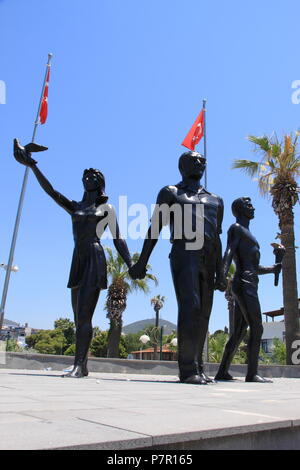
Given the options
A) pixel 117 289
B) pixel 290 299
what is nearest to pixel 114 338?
pixel 117 289

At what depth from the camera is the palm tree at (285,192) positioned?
14.2 metres

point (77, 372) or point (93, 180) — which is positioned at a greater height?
point (93, 180)

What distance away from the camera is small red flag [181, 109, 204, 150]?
18734 mm

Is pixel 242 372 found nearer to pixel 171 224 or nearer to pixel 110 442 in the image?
pixel 171 224

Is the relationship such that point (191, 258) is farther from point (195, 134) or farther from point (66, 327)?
point (66, 327)

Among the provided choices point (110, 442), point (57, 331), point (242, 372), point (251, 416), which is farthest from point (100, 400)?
point (57, 331)

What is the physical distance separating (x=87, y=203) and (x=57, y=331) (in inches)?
2767

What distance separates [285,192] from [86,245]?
11.4 m

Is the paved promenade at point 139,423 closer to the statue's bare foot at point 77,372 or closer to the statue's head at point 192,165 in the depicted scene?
the statue's bare foot at point 77,372

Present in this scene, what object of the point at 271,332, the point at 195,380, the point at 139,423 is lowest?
the point at 139,423

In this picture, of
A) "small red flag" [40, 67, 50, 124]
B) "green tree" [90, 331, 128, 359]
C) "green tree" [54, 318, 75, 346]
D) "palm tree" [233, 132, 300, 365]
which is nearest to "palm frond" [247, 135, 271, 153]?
"palm tree" [233, 132, 300, 365]

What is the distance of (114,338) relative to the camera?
22266 millimetres

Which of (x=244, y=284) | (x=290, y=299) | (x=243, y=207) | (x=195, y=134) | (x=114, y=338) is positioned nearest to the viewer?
(x=244, y=284)
